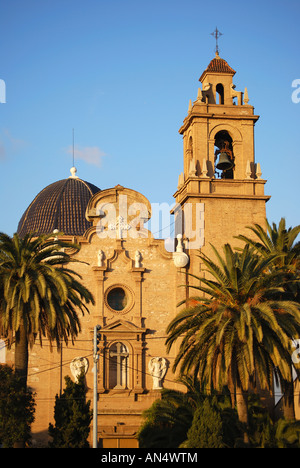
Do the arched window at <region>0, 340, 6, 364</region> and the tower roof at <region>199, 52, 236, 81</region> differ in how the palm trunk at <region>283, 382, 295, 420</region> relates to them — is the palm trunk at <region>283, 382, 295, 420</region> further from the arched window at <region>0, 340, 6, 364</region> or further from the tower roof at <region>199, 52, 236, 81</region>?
the tower roof at <region>199, 52, 236, 81</region>

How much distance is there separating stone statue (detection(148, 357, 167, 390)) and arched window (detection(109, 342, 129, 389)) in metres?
1.45

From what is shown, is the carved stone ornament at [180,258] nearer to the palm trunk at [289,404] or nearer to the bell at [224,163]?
the bell at [224,163]

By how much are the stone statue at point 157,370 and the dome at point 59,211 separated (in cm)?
2649

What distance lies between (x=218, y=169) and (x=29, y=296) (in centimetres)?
1792

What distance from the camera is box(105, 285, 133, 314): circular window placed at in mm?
48625

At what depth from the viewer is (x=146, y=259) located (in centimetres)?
4962

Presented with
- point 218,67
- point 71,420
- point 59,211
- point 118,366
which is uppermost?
point 218,67

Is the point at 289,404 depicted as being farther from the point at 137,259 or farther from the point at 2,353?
the point at 2,353

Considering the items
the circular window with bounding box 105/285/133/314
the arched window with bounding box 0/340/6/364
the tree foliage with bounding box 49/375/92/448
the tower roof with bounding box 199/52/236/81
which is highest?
the tower roof with bounding box 199/52/236/81

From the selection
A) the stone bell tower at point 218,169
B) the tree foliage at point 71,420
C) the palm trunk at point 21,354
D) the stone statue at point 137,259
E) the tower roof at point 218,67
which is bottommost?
the tree foliage at point 71,420

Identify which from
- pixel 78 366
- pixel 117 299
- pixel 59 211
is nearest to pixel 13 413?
pixel 78 366

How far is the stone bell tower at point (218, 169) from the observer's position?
50094mm

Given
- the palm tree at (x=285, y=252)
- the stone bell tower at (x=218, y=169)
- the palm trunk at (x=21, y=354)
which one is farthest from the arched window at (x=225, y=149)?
the palm trunk at (x=21, y=354)

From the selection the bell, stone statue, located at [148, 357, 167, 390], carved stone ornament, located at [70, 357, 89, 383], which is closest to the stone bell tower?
the bell
